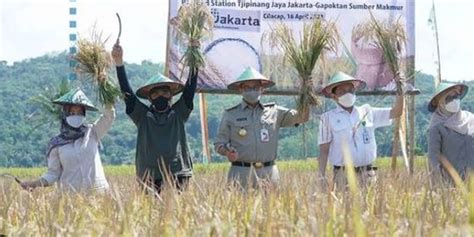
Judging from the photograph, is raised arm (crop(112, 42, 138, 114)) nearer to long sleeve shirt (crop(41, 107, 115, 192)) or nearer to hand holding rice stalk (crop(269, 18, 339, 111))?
long sleeve shirt (crop(41, 107, 115, 192))

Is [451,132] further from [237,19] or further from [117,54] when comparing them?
[237,19]

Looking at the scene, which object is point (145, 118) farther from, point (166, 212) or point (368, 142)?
point (166, 212)

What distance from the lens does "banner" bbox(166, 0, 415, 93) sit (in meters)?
10.1

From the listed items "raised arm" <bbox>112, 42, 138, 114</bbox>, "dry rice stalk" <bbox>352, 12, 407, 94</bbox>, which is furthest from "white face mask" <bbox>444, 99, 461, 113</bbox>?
"raised arm" <bbox>112, 42, 138, 114</bbox>

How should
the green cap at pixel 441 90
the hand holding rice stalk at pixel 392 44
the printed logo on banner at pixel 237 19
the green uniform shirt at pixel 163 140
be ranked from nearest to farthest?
1. the green uniform shirt at pixel 163 140
2. the hand holding rice stalk at pixel 392 44
3. the green cap at pixel 441 90
4. the printed logo on banner at pixel 237 19

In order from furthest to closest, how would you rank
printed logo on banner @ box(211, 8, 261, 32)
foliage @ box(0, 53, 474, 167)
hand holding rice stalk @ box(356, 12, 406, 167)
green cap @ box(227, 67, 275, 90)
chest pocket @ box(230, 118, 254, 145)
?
foliage @ box(0, 53, 474, 167) → printed logo on banner @ box(211, 8, 261, 32) → hand holding rice stalk @ box(356, 12, 406, 167) → green cap @ box(227, 67, 275, 90) → chest pocket @ box(230, 118, 254, 145)

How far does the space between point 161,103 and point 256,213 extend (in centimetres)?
358

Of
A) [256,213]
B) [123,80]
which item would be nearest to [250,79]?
[123,80]

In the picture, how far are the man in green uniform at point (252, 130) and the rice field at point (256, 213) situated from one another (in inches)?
76.2

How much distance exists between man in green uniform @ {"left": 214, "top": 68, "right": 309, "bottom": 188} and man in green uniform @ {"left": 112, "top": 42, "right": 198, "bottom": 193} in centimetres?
26

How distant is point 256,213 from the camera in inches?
121

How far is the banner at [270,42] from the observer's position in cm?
1013

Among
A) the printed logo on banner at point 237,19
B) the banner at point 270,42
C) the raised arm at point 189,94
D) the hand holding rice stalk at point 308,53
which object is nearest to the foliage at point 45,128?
the banner at point 270,42

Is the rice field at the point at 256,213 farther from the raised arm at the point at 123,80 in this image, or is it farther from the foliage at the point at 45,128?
the foliage at the point at 45,128
